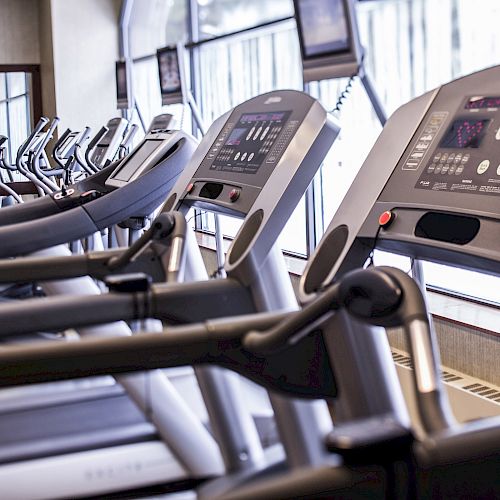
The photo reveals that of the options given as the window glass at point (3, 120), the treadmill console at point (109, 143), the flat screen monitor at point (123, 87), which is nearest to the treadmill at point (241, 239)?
the treadmill console at point (109, 143)

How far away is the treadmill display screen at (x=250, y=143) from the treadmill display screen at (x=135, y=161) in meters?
0.61

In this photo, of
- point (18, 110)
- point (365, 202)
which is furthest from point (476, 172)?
point (18, 110)

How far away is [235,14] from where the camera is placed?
6668mm

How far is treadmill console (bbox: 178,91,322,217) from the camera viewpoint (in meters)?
2.07

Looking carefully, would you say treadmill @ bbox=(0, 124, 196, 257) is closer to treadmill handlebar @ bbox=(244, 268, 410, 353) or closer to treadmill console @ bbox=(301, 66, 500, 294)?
treadmill console @ bbox=(301, 66, 500, 294)

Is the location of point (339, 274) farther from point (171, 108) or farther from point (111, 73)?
point (111, 73)

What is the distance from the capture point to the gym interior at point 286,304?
89cm

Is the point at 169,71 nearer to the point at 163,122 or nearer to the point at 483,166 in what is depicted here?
the point at 163,122

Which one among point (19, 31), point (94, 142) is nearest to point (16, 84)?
point (19, 31)

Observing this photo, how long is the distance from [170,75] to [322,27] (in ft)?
10.9

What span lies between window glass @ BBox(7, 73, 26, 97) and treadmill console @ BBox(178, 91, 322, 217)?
8.72 metres

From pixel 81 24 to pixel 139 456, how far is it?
7.56m

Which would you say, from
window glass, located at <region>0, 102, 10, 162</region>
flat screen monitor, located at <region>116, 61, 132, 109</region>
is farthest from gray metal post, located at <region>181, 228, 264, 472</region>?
window glass, located at <region>0, 102, 10, 162</region>

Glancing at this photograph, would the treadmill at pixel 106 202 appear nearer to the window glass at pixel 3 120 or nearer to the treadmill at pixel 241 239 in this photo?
the treadmill at pixel 241 239
